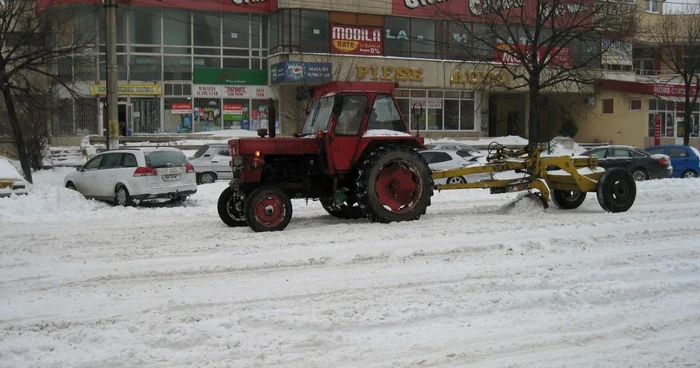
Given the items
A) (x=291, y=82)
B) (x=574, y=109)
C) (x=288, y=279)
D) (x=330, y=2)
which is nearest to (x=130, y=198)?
(x=288, y=279)

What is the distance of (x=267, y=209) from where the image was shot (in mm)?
10797

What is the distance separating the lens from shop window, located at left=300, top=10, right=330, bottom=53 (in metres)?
38.4

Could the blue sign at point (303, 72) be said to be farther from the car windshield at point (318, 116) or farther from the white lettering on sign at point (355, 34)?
the car windshield at point (318, 116)

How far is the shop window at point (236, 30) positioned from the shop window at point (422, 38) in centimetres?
987

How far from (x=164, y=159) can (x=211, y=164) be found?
834cm

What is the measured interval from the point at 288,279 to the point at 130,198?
1010 cm

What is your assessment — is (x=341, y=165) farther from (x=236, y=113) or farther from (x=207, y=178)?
(x=236, y=113)

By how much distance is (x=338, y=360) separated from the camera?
525 cm

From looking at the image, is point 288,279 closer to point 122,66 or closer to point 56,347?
point 56,347

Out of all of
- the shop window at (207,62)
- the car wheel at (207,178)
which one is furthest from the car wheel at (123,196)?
the shop window at (207,62)

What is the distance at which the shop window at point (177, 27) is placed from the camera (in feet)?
125

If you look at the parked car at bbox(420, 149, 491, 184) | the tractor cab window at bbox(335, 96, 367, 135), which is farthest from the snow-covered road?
the parked car at bbox(420, 149, 491, 184)

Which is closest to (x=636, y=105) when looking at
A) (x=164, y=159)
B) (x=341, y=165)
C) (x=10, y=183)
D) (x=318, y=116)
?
(x=164, y=159)

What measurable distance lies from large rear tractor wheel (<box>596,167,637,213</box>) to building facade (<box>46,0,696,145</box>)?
24316 millimetres
